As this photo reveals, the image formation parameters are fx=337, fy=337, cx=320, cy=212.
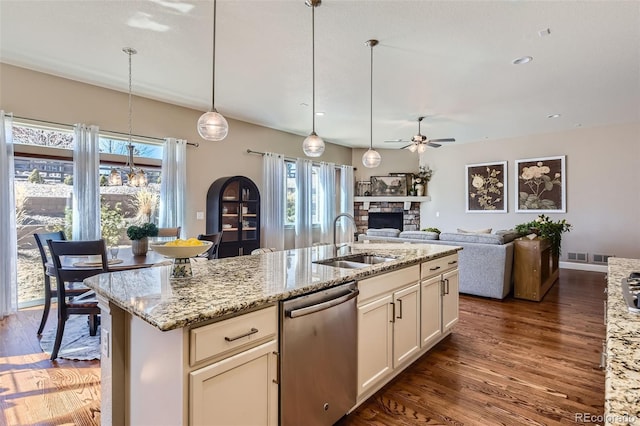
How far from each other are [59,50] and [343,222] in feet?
20.2

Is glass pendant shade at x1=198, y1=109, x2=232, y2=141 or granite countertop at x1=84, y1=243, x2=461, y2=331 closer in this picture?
granite countertop at x1=84, y1=243, x2=461, y2=331

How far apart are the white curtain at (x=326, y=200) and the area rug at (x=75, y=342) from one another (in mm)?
4909

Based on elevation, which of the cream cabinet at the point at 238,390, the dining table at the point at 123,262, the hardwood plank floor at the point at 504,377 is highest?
the dining table at the point at 123,262

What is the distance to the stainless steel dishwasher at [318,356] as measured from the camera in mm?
1577

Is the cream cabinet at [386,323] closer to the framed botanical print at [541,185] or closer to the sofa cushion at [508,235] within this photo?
the sofa cushion at [508,235]

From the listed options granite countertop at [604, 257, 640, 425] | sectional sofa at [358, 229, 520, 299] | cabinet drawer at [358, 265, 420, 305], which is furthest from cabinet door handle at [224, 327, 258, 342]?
sectional sofa at [358, 229, 520, 299]

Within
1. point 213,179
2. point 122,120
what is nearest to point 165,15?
point 122,120

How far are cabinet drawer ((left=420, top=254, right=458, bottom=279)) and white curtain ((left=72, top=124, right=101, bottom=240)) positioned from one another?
13.0 feet

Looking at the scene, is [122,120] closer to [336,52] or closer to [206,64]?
[206,64]

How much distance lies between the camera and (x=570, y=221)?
21.8 ft

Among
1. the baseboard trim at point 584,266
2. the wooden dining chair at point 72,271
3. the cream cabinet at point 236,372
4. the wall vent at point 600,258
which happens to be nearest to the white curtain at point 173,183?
the wooden dining chair at point 72,271

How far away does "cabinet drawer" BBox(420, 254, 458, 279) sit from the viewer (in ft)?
8.86

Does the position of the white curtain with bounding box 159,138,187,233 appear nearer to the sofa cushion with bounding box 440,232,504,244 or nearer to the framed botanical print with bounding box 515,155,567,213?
the sofa cushion with bounding box 440,232,504,244

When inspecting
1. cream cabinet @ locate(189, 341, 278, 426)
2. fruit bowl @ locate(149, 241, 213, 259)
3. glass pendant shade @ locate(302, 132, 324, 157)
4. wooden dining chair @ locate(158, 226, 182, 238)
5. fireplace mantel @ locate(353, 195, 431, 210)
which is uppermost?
glass pendant shade @ locate(302, 132, 324, 157)
